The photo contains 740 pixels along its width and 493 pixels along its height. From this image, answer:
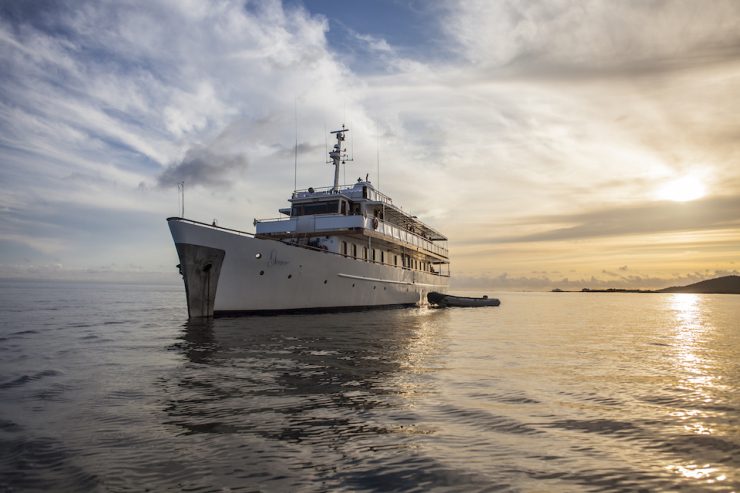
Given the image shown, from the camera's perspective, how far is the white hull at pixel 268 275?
67.1 feet

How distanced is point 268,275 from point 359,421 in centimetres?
1722

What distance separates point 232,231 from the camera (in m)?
20.8

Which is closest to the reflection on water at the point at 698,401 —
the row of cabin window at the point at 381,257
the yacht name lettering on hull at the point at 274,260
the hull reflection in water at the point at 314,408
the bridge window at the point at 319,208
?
the hull reflection in water at the point at 314,408

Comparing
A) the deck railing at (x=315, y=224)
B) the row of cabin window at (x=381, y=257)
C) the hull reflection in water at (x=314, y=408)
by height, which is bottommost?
the hull reflection in water at (x=314, y=408)

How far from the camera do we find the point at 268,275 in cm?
2216

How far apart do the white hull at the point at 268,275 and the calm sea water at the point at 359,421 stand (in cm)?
882

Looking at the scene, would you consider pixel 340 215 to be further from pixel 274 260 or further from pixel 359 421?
pixel 359 421

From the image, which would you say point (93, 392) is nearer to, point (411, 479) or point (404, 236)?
point (411, 479)

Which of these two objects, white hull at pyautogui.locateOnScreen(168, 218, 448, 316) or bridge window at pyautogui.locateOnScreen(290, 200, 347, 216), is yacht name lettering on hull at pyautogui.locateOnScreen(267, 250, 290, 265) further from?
bridge window at pyautogui.locateOnScreen(290, 200, 347, 216)

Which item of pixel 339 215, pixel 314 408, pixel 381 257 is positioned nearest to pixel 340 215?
pixel 339 215

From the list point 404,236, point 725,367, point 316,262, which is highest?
point 404,236

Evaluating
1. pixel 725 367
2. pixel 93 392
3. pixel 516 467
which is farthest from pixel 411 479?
pixel 725 367

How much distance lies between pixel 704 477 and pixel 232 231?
19392 mm

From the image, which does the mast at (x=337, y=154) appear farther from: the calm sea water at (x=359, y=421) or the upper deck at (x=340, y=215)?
the calm sea water at (x=359, y=421)
